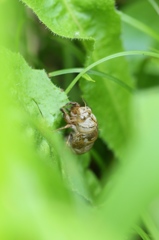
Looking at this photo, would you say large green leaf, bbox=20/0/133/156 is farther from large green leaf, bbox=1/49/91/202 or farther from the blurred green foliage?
large green leaf, bbox=1/49/91/202

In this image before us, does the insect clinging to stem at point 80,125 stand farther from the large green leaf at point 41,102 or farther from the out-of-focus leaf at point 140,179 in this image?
the out-of-focus leaf at point 140,179

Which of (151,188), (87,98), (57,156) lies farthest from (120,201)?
(87,98)

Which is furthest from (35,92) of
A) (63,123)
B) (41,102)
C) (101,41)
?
(101,41)

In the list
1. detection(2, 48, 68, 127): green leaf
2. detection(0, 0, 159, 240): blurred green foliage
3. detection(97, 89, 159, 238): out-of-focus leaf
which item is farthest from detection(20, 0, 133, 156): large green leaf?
detection(97, 89, 159, 238): out-of-focus leaf

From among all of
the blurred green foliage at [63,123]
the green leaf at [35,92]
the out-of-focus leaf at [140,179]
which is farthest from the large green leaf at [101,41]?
the out-of-focus leaf at [140,179]

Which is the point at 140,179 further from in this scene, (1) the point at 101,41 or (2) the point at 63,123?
(1) the point at 101,41

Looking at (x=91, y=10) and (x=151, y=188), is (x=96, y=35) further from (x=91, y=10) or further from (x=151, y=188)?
(x=151, y=188)
